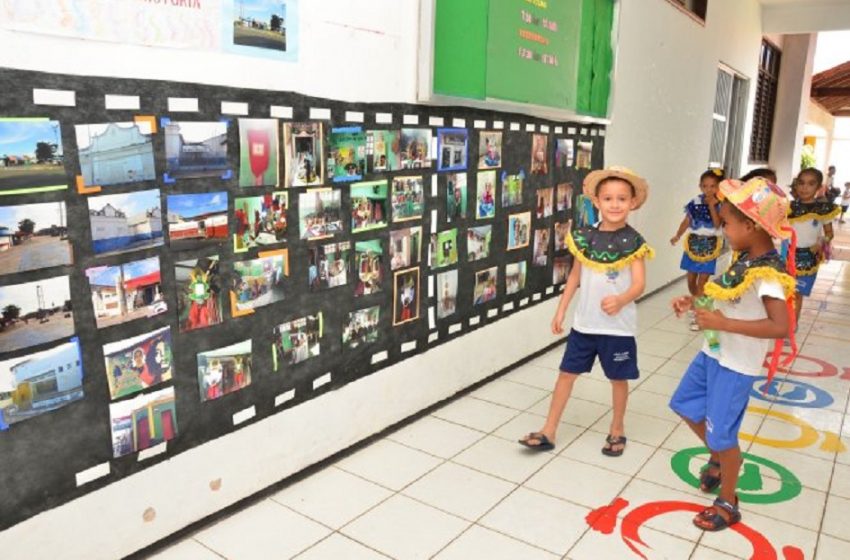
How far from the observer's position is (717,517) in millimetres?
2236

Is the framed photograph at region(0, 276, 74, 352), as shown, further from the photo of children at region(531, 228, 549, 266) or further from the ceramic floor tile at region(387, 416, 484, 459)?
the photo of children at region(531, 228, 549, 266)

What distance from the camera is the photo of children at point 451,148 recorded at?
2.88 meters

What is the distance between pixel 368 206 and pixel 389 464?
1.02 m

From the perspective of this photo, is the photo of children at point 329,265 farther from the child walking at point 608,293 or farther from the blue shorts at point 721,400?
the blue shorts at point 721,400

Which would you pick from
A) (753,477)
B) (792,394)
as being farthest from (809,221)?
(753,477)

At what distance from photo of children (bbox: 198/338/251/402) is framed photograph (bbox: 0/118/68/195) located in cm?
69

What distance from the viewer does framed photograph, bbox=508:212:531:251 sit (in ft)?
11.6

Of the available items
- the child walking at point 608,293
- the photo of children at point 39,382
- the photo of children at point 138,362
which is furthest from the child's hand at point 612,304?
the photo of children at point 39,382

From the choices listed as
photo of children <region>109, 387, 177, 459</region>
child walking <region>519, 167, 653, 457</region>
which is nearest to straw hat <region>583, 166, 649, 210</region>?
child walking <region>519, 167, 653, 457</region>

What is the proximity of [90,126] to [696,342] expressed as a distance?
394 cm

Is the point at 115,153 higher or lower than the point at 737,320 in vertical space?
higher

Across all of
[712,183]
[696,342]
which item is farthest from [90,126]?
[712,183]

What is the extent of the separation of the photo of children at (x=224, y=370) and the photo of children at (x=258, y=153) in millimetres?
530

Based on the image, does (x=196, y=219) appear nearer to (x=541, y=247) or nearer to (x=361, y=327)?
(x=361, y=327)
